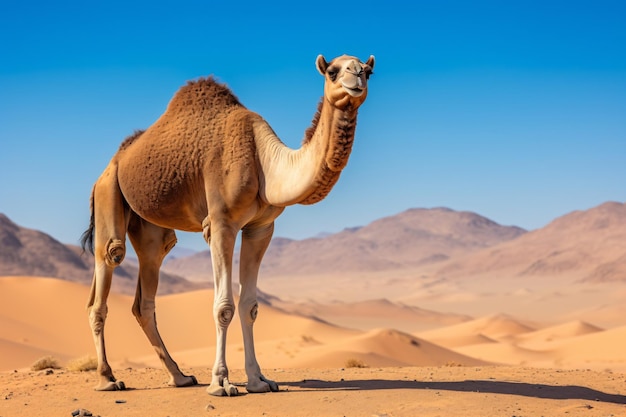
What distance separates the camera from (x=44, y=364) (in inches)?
625

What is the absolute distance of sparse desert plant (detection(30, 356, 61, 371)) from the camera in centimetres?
1571

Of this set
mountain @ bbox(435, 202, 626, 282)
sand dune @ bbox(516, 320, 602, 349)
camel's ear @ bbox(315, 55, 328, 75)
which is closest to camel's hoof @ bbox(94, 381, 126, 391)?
camel's ear @ bbox(315, 55, 328, 75)

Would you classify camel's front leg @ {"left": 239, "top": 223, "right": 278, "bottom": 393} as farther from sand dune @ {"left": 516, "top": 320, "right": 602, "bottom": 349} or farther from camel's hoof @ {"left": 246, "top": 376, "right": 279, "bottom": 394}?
sand dune @ {"left": 516, "top": 320, "right": 602, "bottom": 349}

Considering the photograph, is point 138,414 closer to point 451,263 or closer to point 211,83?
point 211,83

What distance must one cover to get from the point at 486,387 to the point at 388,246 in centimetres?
15526

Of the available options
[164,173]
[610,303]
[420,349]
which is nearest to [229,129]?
[164,173]

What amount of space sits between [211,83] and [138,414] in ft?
15.3

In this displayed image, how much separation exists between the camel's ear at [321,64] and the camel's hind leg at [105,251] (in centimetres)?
384

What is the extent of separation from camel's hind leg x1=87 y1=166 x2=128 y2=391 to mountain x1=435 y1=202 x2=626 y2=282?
93209mm

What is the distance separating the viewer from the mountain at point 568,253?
359ft

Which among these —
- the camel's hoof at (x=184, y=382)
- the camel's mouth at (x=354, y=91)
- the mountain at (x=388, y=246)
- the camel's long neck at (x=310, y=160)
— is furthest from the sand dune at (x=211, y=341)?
the mountain at (x=388, y=246)

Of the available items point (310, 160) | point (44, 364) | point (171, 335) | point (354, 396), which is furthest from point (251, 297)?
point (171, 335)

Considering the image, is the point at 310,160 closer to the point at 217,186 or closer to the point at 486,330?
the point at 217,186

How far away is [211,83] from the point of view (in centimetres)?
1185
